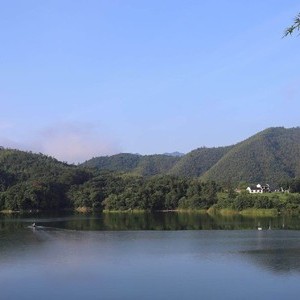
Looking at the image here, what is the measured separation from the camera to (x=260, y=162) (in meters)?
114

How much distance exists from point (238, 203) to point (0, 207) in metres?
33.6

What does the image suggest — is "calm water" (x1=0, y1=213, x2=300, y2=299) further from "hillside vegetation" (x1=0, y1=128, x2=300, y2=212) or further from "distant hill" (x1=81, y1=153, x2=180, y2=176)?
"distant hill" (x1=81, y1=153, x2=180, y2=176)

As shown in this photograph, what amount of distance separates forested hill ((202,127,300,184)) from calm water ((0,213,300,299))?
227ft

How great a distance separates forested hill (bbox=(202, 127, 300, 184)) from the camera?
106438 millimetres

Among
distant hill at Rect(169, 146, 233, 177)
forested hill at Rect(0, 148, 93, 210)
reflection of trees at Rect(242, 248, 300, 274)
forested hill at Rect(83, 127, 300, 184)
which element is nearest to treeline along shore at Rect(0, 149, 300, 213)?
forested hill at Rect(0, 148, 93, 210)

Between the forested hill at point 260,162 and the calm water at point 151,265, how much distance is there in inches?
2729

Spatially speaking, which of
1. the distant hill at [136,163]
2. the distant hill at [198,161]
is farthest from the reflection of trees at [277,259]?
the distant hill at [136,163]

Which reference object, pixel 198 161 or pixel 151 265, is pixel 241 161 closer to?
pixel 198 161

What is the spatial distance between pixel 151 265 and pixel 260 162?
93.8 meters

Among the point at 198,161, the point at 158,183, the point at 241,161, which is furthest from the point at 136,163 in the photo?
the point at 158,183

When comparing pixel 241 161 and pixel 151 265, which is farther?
A: pixel 241 161

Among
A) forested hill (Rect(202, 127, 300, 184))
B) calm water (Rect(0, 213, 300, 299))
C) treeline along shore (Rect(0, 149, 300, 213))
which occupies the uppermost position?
forested hill (Rect(202, 127, 300, 184))

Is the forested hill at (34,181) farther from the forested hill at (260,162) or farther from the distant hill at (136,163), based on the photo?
the distant hill at (136,163)

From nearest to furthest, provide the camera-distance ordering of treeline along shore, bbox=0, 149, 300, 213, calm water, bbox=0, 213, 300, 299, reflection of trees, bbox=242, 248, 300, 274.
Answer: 1. calm water, bbox=0, 213, 300, 299
2. reflection of trees, bbox=242, 248, 300, 274
3. treeline along shore, bbox=0, 149, 300, 213
